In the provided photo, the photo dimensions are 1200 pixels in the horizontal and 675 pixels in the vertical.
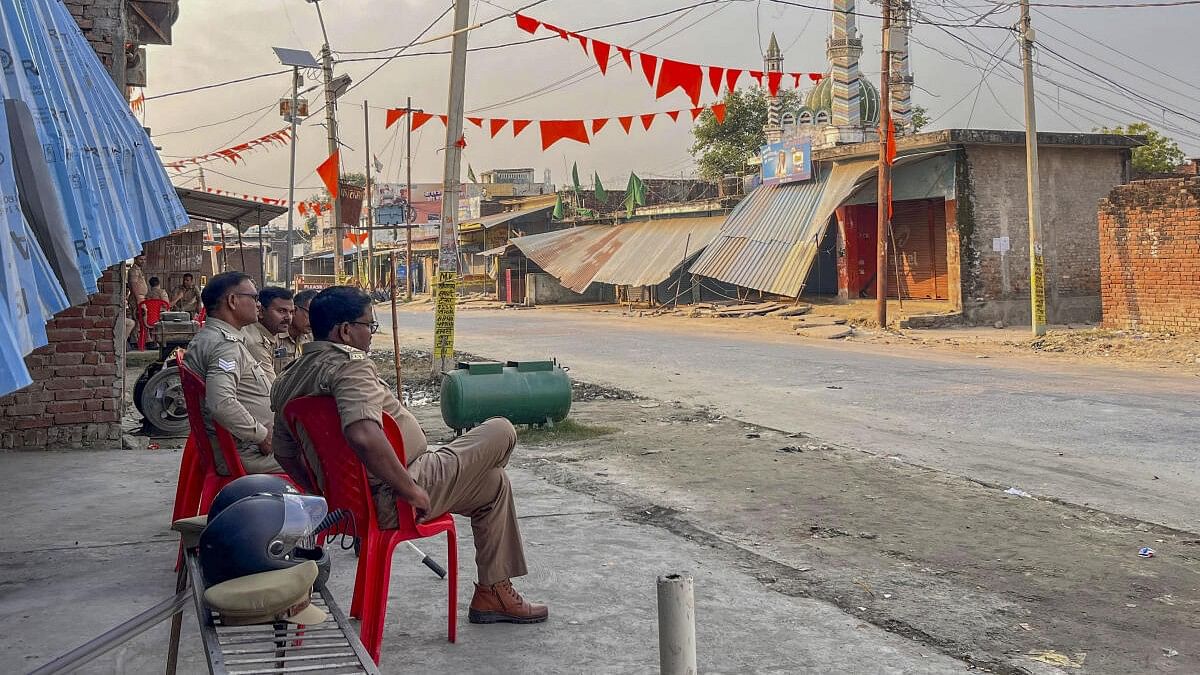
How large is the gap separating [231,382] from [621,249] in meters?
32.0

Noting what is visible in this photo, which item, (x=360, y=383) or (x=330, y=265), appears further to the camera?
(x=330, y=265)

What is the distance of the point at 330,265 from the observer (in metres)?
72.4

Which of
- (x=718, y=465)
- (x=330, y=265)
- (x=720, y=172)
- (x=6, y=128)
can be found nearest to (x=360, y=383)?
(x=6, y=128)

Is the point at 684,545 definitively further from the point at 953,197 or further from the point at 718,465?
the point at 953,197

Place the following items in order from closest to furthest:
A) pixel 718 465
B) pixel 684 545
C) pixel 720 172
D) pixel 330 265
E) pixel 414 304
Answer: pixel 684 545 → pixel 718 465 → pixel 414 304 → pixel 720 172 → pixel 330 265

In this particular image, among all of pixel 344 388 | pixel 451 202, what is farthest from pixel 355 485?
pixel 451 202

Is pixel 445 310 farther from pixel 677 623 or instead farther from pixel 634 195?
pixel 634 195

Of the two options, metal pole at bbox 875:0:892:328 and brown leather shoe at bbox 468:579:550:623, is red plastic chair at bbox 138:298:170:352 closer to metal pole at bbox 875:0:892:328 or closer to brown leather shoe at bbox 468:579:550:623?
brown leather shoe at bbox 468:579:550:623

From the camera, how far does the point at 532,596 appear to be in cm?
458

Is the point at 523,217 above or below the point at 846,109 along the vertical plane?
below

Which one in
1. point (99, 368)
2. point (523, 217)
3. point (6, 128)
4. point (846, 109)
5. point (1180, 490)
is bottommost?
point (1180, 490)

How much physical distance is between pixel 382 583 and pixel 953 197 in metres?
22.9

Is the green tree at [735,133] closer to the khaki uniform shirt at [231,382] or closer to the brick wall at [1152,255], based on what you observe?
the brick wall at [1152,255]

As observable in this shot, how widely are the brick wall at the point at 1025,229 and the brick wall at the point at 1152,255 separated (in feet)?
12.7
